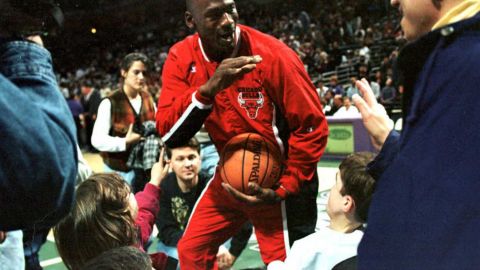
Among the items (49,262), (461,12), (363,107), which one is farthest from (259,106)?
(49,262)

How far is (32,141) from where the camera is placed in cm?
88

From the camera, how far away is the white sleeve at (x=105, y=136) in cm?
448

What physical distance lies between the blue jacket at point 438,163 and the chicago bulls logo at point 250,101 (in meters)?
1.58

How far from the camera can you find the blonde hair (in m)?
1.87

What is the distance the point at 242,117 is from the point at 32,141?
6.56 ft

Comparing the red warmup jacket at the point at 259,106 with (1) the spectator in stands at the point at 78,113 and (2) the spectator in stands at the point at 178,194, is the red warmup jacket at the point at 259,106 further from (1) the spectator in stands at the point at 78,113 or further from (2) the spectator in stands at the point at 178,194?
(1) the spectator in stands at the point at 78,113

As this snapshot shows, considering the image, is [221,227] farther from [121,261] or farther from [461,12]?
[461,12]

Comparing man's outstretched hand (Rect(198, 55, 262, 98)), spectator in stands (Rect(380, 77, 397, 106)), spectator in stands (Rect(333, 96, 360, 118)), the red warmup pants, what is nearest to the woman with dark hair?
the red warmup pants

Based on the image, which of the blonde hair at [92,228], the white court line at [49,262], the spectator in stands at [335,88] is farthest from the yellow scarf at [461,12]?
the spectator in stands at [335,88]

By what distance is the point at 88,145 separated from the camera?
13.9m

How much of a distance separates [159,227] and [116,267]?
2.59m

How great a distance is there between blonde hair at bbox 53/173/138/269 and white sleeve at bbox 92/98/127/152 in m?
2.54

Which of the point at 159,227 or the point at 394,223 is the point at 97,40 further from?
the point at 394,223

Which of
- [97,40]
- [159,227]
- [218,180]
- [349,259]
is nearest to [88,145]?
[159,227]
